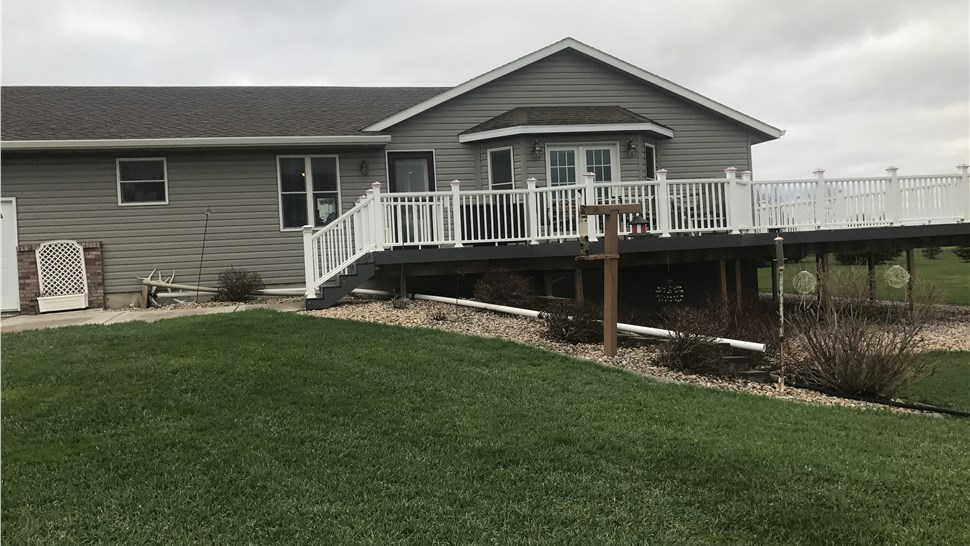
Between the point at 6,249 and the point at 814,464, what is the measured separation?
43.0ft

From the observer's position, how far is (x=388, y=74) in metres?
31.8

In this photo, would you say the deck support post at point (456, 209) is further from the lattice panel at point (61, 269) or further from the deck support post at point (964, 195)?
the deck support post at point (964, 195)

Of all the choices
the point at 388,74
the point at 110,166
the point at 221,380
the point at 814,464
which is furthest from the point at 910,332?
the point at 388,74

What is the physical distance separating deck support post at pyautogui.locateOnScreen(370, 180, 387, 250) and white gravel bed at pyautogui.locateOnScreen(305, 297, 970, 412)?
98 centimetres

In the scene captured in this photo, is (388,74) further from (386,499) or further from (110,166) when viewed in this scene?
(386,499)

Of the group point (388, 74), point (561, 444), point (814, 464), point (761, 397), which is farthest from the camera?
point (388, 74)

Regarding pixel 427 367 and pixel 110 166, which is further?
pixel 110 166

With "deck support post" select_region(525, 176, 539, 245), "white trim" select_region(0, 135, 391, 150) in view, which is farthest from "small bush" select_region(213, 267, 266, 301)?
"deck support post" select_region(525, 176, 539, 245)

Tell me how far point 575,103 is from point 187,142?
785 centimetres

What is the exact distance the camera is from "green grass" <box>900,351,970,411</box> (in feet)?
21.2

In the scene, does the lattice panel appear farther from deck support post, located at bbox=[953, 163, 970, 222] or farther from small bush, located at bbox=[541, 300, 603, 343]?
deck support post, located at bbox=[953, 163, 970, 222]

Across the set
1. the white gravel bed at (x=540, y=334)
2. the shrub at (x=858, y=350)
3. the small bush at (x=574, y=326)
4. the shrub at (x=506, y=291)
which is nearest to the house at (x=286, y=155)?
the shrub at (x=506, y=291)

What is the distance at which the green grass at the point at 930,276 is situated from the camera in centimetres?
1374

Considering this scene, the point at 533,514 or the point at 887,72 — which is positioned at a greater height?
the point at 887,72
